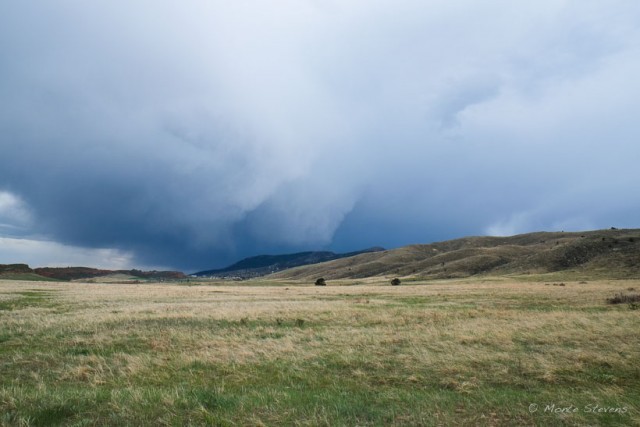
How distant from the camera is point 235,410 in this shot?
343 inches

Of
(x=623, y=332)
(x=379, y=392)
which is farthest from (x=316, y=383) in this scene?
(x=623, y=332)

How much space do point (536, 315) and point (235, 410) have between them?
22.3m

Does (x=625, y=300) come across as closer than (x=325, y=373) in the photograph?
No

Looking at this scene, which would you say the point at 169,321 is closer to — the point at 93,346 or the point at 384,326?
the point at 93,346

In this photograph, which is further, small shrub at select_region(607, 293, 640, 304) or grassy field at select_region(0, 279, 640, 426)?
small shrub at select_region(607, 293, 640, 304)

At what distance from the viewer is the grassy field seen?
8.44 metres

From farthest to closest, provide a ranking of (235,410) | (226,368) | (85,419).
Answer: (226,368) < (235,410) < (85,419)

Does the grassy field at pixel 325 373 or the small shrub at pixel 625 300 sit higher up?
the small shrub at pixel 625 300

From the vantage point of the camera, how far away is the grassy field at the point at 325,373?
8438 millimetres

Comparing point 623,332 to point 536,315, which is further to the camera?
point 536,315

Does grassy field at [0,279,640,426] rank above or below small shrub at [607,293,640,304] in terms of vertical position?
below

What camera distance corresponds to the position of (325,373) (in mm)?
12289

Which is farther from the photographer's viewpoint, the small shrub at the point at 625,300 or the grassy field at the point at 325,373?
the small shrub at the point at 625,300

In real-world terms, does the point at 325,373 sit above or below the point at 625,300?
→ below
